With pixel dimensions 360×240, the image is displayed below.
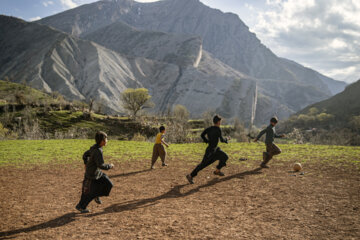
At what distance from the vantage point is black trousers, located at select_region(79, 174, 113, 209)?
6.36 meters

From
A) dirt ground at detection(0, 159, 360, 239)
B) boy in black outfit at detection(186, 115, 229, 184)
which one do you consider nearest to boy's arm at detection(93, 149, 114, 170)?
dirt ground at detection(0, 159, 360, 239)

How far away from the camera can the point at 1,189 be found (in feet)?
28.1

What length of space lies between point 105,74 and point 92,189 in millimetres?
120937

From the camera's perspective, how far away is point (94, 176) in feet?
20.6

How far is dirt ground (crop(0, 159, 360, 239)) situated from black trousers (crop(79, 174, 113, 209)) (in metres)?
0.34

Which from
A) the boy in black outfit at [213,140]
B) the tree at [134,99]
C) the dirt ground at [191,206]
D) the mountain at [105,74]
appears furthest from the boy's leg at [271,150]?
the mountain at [105,74]

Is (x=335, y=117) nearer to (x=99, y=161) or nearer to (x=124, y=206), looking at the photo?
(x=124, y=206)

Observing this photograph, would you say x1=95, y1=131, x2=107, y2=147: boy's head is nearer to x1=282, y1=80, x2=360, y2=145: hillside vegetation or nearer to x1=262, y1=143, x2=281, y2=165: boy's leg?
x1=262, y1=143, x2=281, y2=165: boy's leg

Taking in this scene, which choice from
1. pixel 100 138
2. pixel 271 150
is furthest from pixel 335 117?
pixel 100 138

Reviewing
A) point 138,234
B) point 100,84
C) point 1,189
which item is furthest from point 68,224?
point 100,84

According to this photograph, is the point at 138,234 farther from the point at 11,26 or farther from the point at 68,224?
the point at 11,26

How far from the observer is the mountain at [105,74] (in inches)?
4331

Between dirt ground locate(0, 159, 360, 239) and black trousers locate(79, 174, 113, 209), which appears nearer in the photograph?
dirt ground locate(0, 159, 360, 239)

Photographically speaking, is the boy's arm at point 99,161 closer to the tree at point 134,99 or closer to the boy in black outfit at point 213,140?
the boy in black outfit at point 213,140
